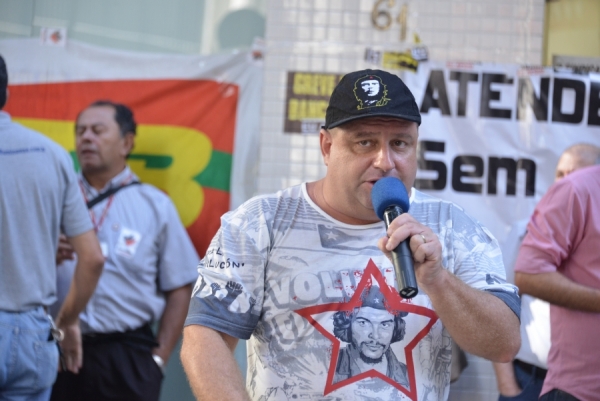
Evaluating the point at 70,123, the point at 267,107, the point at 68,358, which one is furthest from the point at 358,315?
the point at 70,123

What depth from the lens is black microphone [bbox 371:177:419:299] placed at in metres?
1.88

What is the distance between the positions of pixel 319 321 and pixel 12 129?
81.4 inches

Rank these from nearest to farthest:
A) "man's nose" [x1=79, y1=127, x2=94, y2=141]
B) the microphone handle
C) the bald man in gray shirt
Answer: the microphone handle
the bald man in gray shirt
"man's nose" [x1=79, y1=127, x2=94, y2=141]

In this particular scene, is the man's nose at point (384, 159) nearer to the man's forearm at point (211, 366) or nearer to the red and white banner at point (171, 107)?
the man's forearm at point (211, 366)

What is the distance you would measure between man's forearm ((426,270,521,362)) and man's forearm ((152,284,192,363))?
2964 mm

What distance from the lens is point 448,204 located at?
8.25ft

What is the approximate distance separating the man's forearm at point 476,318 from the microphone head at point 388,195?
0.72 ft

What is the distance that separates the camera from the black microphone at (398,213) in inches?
73.9

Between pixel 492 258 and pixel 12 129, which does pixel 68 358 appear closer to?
Answer: pixel 12 129

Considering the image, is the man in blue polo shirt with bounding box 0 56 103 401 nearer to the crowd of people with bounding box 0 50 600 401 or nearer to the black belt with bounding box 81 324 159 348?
the crowd of people with bounding box 0 50 600 401

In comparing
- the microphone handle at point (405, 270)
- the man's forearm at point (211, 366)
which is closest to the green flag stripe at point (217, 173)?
the man's forearm at point (211, 366)

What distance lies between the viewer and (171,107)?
526cm

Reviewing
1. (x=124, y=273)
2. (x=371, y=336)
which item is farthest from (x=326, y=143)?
(x=124, y=273)

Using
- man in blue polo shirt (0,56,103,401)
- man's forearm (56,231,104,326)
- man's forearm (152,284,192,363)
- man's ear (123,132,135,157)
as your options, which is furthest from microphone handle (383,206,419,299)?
man's ear (123,132,135,157)
